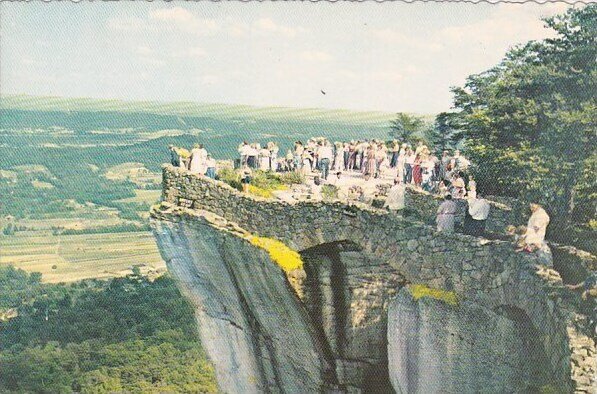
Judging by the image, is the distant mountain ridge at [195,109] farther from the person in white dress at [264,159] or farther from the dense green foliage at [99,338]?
the dense green foliage at [99,338]

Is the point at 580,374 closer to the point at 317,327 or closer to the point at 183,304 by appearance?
the point at 317,327

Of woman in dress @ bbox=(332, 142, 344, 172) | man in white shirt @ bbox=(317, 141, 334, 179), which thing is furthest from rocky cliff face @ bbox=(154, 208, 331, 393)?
woman in dress @ bbox=(332, 142, 344, 172)

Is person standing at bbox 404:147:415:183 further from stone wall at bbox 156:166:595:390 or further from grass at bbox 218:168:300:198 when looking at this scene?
grass at bbox 218:168:300:198

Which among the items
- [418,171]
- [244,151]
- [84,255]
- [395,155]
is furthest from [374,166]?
[84,255]

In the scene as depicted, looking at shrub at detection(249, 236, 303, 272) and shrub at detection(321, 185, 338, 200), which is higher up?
shrub at detection(321, 185, 338, 200)

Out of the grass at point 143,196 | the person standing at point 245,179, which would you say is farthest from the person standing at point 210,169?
the grass at point 143,196

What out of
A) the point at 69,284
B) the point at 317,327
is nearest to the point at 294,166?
the point at 317,327

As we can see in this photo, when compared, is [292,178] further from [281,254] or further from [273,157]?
[281,254]
